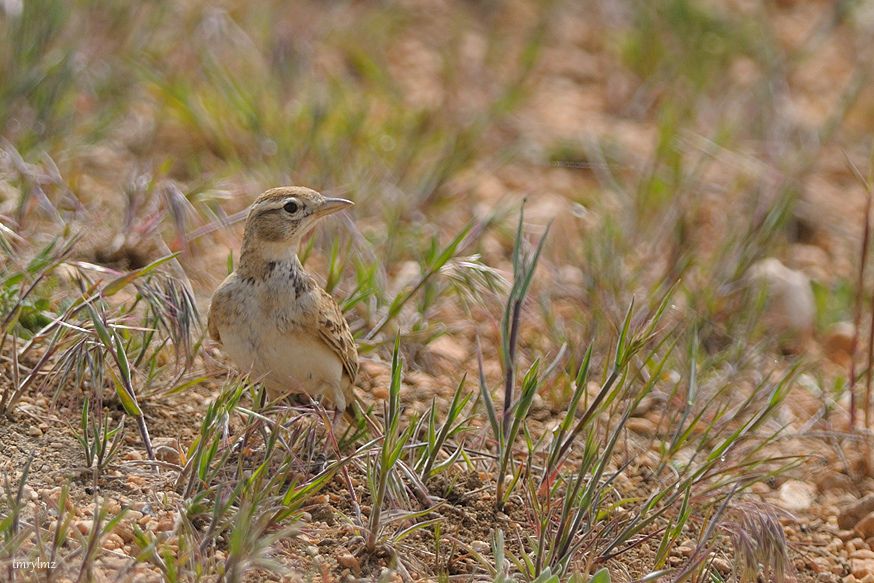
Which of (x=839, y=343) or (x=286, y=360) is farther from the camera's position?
(x=839, y=343)

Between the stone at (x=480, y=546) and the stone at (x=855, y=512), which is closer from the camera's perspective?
the stone at (x=480, y=546)

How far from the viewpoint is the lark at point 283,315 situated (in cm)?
475

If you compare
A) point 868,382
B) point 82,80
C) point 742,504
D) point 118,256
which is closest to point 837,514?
point 868,382

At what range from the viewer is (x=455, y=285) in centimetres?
518

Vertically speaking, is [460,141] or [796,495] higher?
[460,141]

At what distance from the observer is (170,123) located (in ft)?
24.0

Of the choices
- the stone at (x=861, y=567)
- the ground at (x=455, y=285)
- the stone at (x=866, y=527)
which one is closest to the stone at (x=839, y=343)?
the ground at (x=455, y=285)

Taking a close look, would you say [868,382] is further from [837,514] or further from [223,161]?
[223,161]

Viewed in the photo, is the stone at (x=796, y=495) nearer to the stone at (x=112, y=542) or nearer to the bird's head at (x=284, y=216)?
the bird's head at (x=284, y=216)

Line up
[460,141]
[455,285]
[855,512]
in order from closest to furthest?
[855,512] → [455,285] → [460,141]

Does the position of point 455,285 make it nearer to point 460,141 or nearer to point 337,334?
point 337,334

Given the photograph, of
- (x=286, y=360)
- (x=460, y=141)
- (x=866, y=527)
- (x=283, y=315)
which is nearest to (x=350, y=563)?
(x=286, y=360)

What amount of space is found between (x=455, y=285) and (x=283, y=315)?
758 millimetres

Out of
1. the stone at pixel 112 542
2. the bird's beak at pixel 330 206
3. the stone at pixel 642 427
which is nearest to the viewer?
the stone at pixel 112 542
